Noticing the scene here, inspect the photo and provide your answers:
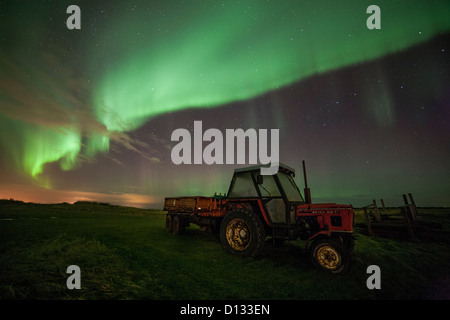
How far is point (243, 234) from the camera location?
245 inches

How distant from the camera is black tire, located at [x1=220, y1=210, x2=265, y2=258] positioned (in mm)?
5746

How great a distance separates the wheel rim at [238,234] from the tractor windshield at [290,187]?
172cm

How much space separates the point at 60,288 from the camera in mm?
3264

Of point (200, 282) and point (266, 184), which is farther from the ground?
point (266, 184)

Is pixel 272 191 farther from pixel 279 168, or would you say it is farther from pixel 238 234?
pixel 238 234

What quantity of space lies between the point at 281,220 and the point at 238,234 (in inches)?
57.4

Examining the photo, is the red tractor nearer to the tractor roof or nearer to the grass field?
the tractor roof

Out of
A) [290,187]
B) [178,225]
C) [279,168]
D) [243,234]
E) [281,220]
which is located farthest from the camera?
[178,225]

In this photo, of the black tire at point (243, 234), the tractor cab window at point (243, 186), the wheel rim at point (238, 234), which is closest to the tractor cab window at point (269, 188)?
the tractor cab window at point (243, 186)

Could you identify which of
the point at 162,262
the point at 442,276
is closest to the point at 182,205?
the point at 162,262

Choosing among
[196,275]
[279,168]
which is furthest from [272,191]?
[196,275]

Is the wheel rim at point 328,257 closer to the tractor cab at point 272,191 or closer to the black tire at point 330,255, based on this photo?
the black tire at point 330,255

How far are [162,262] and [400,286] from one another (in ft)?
18.2
